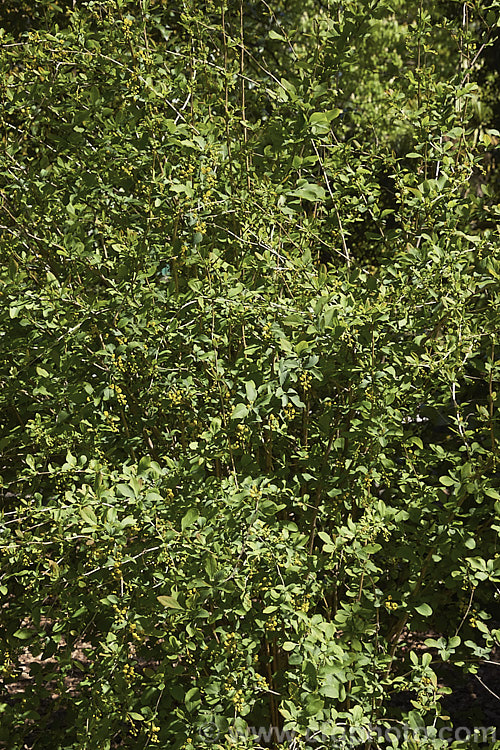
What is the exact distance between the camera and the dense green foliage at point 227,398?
82.6 inches

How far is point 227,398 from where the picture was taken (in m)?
2.36

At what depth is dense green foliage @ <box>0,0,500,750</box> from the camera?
210 centimetres

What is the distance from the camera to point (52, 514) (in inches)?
81.0

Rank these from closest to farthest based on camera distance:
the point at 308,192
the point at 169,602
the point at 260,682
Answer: the point at 169,602
the point at 260,682
the point at 308,192

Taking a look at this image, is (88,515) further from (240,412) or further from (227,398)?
(227,398)

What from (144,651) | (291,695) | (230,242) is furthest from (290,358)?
(144,651)

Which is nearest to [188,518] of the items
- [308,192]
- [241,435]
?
[241,435]

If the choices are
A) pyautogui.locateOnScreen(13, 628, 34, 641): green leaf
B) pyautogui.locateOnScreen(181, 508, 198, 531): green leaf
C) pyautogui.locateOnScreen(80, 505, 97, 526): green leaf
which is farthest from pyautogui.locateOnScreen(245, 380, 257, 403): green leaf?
pyautogui.locateOnScreen(13, 628, 34, 641): green leaf

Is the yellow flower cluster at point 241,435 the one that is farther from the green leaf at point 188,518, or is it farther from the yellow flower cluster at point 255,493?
the green leaf at point 188,518

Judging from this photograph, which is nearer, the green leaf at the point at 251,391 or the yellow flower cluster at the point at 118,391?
the green leaf at the point at 251,391

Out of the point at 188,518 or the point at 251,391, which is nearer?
the point at 188,518

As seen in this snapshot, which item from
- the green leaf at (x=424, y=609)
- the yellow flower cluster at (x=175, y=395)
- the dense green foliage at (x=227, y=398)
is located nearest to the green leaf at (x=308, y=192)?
the dense green foliage at (x=227, y=398)

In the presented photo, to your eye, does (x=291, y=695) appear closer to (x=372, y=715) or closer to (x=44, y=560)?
(x=372, y=715)

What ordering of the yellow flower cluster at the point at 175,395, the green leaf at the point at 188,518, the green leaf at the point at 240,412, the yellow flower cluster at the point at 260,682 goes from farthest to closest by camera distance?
1. the yellow flower cluster at the point at 175,395
2. the green leaf at the point at 240,412
3. the yellow flower cluster at the point at 260,682
4. the green leaf at the point at 188,518
